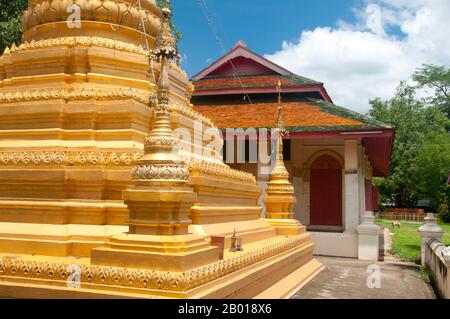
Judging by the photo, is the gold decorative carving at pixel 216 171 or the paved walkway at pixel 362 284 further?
the paved walkway at pixel 362 284

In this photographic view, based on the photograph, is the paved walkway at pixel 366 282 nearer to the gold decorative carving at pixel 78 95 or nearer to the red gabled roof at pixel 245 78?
the gold decorative carving at pixel 78 95

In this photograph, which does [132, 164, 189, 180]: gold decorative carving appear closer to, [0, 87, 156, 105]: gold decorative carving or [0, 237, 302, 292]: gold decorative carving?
[0, 237, 302, 292]: gold decorative carving

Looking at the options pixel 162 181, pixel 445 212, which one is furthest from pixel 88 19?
pixel 445 212

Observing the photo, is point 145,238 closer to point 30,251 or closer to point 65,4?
point 30,251

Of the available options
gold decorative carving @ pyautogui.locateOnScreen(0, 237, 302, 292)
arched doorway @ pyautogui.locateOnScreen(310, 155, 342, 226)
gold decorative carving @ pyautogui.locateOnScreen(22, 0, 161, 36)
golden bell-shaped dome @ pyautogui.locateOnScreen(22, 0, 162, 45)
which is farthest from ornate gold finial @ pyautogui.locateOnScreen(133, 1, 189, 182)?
arched doorway @ pyautogui.locateOnScreen(310, 155, 342, 226)

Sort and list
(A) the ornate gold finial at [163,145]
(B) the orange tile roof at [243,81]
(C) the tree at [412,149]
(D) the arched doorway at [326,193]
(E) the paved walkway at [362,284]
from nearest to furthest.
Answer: (A) the ornate gold finial at [163,145]
(E) the paved walkway at [362,284]
(D) the arched doorway at [326,193]
(B) the orange tile roof at [243,81]
(C) the tree at [412,149]

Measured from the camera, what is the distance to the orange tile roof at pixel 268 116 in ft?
56.1

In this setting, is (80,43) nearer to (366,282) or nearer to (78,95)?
(78,95)

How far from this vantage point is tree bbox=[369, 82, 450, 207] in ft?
151

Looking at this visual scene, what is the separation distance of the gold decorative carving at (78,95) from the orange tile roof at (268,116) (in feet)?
31.2

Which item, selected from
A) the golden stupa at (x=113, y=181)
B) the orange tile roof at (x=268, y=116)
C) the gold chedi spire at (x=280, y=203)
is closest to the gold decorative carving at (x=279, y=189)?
the gold chedi spire at (x=280, y=203)

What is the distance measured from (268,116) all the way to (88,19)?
33.0 feet

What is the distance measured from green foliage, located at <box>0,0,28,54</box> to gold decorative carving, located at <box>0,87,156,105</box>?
31.2 ft

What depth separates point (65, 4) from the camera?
932cm
